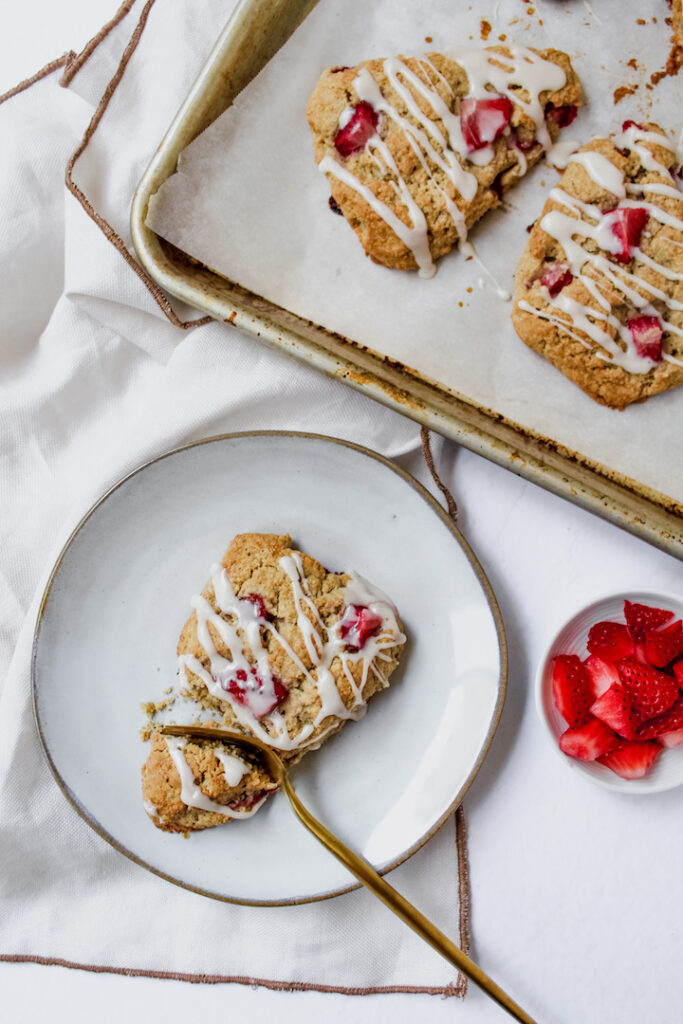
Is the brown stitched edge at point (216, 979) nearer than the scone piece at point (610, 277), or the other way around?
the scone piece at point (610, 277)

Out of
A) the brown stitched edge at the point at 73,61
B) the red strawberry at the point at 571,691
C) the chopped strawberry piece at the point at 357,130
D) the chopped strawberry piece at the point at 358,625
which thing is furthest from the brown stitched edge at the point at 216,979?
the brown stitched edge at the point at 73,61

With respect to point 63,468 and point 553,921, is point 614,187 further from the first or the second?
point 553,921

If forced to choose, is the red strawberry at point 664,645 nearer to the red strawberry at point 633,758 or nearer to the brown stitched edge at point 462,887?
the red strawberry at point 633,758

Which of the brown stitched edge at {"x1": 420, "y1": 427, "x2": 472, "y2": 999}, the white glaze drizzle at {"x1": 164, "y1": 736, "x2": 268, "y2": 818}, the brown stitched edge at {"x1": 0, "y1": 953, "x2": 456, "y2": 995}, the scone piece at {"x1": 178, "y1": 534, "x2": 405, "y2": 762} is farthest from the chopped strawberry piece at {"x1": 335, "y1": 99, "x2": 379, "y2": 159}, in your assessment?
Answer: the brown stitched edge at {"x1": 0, "y1": 953, "x2": 456, "y2": 995}

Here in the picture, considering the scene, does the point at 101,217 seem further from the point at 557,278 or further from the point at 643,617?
the point at 643,617

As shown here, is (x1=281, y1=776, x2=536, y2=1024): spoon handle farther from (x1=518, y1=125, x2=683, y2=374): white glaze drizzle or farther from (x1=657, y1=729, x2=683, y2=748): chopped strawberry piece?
(x1=518, y1=125, x2=683, y2=374): white glaze drizzle

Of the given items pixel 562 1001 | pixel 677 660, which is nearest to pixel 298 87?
pixel 677 660
